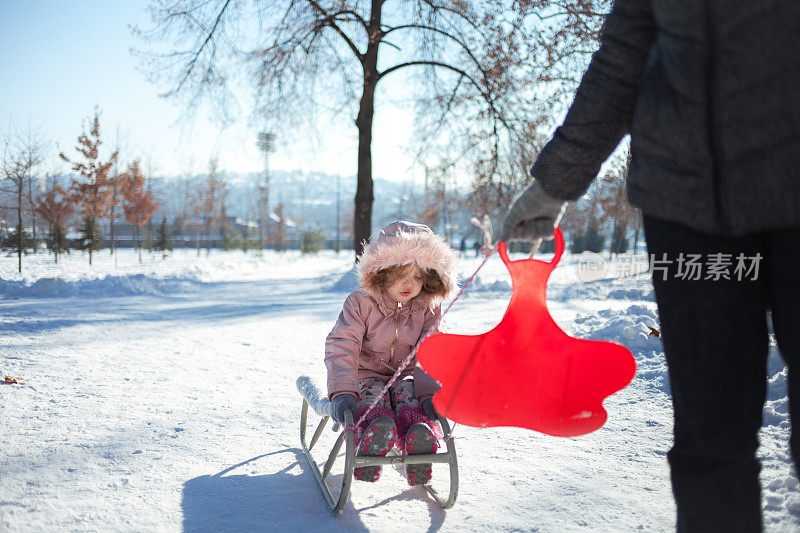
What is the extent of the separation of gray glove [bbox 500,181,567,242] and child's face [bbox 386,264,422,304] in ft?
3.79

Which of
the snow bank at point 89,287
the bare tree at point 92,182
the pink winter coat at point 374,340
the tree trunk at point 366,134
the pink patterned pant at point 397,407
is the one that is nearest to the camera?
the pink patterned pant at point 397,407

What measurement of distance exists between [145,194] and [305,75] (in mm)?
16398

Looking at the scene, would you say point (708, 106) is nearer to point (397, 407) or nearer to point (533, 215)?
point (533, 215)

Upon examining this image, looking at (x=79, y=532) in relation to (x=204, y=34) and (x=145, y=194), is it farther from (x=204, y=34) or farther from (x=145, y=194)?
(x=145, y=194)

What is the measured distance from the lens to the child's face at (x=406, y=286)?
2.57m

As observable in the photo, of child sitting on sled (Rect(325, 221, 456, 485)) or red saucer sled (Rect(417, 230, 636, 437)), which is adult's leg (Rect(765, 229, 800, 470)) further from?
child sitting on sled (Rect(325, 221, 456, 485))

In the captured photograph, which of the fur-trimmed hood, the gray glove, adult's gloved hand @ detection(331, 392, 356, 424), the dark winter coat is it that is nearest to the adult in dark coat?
the dark winter coat

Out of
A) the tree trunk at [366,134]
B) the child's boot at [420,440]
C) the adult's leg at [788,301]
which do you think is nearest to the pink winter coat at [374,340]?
the child's boot at [420,440]

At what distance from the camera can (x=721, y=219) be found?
1029 millimetres

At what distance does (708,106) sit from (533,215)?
1.51 feet

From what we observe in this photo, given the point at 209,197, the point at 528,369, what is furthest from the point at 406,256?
the point at 209,197

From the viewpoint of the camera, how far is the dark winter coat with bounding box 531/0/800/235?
3.12 ft

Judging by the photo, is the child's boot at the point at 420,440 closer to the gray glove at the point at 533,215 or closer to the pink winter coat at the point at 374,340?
the pink winter coat at the point at 374,340

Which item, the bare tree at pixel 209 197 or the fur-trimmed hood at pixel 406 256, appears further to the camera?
the bare tree at pixel 209 197
